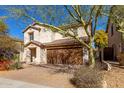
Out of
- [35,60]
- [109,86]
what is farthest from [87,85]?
[35,60]

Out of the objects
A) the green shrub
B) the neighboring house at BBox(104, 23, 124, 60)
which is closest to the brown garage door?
the green shrub

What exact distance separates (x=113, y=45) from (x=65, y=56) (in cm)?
720

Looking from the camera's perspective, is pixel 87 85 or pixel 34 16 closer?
pixel 87 85

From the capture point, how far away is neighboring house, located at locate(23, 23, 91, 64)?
793 inches

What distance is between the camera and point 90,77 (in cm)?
1141

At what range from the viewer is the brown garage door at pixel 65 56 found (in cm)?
1997

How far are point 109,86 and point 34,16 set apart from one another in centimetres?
724

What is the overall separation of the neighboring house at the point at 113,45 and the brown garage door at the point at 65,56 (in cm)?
459

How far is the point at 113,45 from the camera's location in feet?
84.2

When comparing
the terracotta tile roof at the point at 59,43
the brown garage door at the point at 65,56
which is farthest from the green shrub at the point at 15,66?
the terracotta tile roof at the point at 59,43

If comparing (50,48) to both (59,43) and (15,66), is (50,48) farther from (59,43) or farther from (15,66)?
(15,66)

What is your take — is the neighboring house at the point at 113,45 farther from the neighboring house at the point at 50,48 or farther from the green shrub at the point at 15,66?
the green shrub at the point at 15,66

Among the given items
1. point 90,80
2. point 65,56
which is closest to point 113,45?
point 65,56
